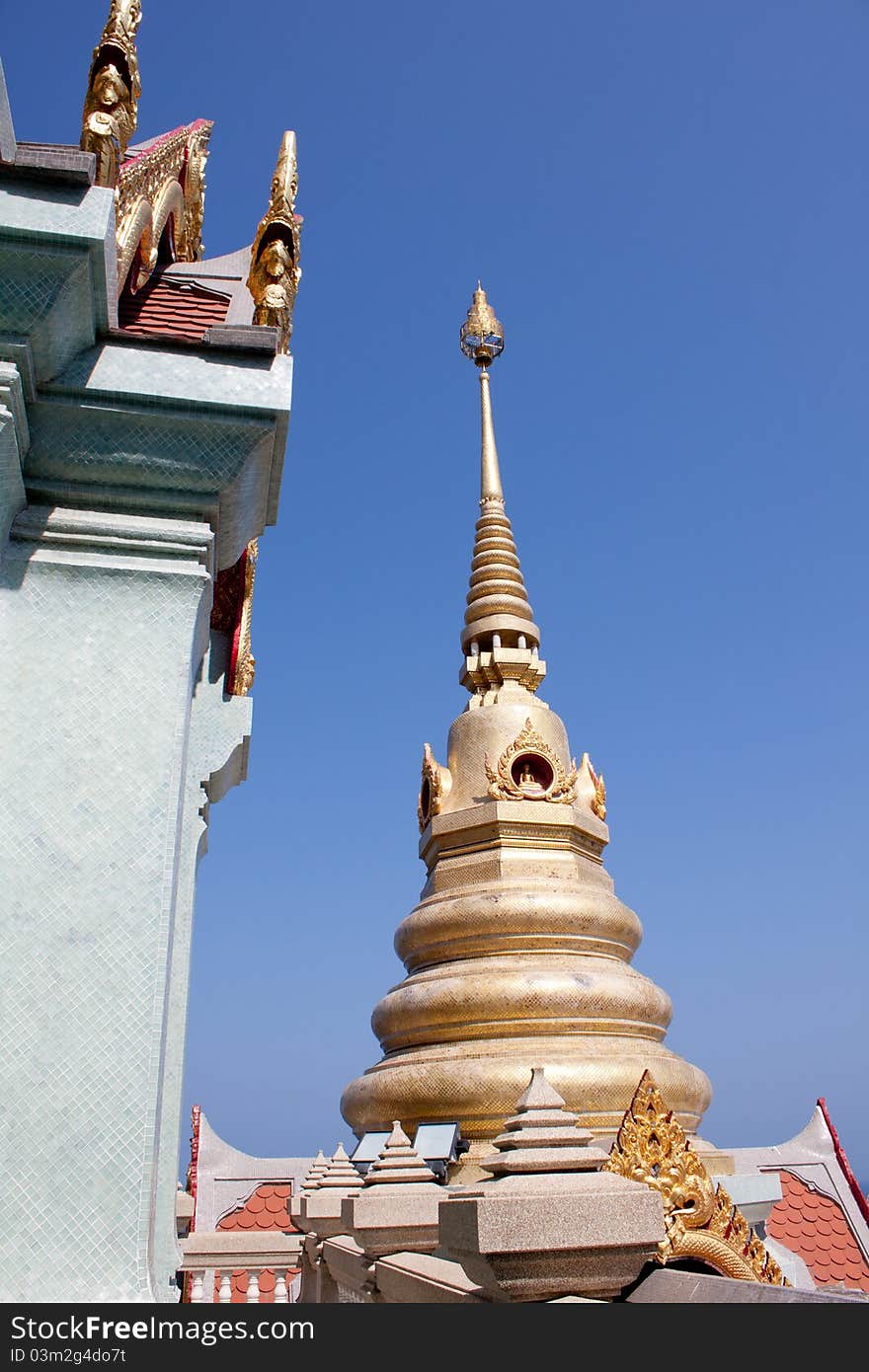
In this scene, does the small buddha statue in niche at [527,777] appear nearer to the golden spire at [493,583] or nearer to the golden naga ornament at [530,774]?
the golden naga ornament at [530,774]

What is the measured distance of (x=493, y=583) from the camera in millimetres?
18828

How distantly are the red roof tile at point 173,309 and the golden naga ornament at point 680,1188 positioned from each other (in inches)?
313

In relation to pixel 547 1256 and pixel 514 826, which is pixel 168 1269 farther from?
pixel 514 826

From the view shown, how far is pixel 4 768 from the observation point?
123 inches

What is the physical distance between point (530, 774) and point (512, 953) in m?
3.30

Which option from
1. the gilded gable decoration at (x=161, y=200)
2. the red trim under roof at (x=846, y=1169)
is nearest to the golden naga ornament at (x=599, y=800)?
the red trim under roof at (x=846, y=1169)

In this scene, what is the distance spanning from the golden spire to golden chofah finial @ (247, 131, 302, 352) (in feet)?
45.5

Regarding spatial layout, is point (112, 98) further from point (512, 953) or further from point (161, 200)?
point (512, 953)

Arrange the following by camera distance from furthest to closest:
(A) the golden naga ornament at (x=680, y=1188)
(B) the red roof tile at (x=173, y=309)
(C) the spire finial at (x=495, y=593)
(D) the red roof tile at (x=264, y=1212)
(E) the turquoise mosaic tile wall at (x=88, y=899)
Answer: (C) the spire finial at (x=495, y=593), (D) the red roof tile at (x=264, y=1212), (A) the golden naga ornament at (x=680, y=1188), (B) the red roof tile at (x=173, y=309), (E) the turquoise mosaic tile wall at (x=88, y=899)

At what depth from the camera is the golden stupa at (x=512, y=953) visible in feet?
40.2

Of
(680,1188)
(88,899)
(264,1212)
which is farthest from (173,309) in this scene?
(264,1212)

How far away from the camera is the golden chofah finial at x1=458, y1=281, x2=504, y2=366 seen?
22609 millimetres
